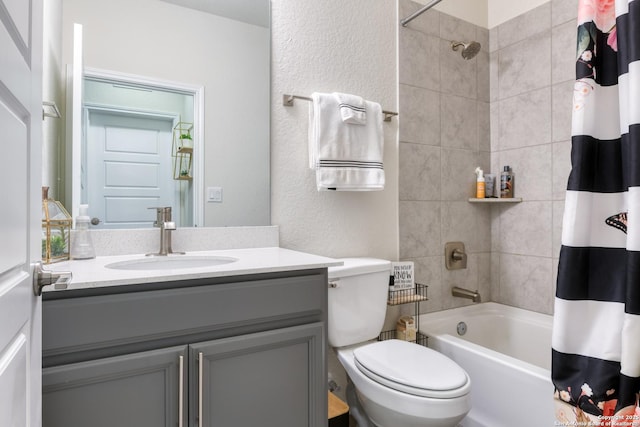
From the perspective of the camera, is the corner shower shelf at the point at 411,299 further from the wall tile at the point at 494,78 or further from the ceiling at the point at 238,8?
the ceiling at the point at 238,8

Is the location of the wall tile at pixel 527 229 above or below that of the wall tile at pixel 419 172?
below

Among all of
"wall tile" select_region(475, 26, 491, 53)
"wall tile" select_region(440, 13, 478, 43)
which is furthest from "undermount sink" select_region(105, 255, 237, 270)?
"wall tile" select_region(475, 26, 491, 53)

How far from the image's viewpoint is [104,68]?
1.38 meters

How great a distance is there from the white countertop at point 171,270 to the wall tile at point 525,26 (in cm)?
200

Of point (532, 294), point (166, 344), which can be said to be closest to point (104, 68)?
point (166, 344)

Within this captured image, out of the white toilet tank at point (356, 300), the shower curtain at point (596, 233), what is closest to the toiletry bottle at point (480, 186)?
the white toilet tank at point (356, 300)

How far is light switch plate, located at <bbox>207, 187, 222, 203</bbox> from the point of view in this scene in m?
1.58

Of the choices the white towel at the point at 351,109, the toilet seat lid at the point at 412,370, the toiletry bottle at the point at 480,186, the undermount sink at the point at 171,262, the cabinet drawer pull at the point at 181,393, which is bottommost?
the toilet seat lid at the point at 412,370

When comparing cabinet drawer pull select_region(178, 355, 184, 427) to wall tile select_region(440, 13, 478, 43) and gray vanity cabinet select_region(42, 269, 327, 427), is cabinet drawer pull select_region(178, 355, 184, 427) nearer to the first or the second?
gray vanity cabinet select_region(42, 269, 327, 427)

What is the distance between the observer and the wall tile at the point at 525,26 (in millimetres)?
2135

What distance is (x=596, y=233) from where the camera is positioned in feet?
3.39

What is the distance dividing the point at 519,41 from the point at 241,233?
2079 millimetres

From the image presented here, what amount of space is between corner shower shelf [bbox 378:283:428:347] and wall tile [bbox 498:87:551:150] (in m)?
1.10

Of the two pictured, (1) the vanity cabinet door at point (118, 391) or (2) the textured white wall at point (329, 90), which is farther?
(2) the textured white wall at point (329, 90)
